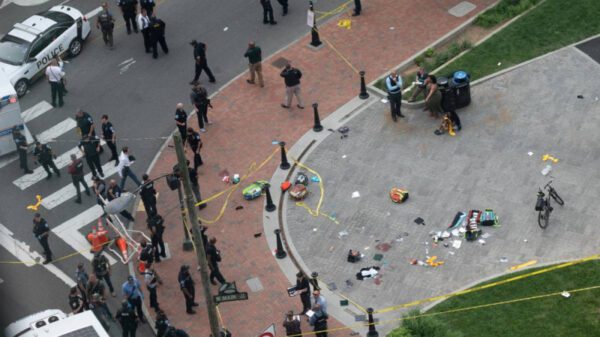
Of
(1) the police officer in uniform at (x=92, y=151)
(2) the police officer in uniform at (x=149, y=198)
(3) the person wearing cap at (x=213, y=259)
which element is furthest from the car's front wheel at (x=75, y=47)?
(3) the person wearing cap at (x=213, y=259)

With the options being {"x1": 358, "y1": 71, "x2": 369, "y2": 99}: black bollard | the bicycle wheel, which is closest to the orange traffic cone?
{"x1": 358, "y1": 71, "x2": 369, "y2": 99}: black bollard

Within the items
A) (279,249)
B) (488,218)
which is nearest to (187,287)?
(279,249)

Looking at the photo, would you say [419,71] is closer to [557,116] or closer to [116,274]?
[557,116]

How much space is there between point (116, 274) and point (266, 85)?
8.83 metres

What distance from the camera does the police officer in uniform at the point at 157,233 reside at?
28719 mm

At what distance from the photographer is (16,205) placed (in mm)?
31656

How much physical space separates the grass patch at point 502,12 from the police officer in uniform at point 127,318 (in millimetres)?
15618

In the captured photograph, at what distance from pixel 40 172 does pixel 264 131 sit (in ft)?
21.4

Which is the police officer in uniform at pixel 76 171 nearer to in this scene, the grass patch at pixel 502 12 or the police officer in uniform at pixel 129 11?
the police officer in uniform at pixel 129 11

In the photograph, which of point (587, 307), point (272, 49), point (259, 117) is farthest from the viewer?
point (272, 49)

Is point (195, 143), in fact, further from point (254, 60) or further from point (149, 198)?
point (254, 60)

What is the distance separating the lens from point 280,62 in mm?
36094

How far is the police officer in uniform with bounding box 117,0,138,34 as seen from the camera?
3741cm

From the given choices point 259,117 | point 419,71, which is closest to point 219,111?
point 259,117
